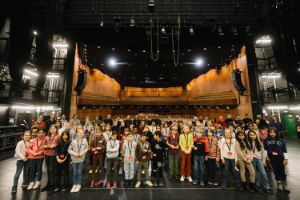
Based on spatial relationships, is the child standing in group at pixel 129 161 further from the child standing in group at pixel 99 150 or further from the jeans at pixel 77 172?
the jeans at pixel 77 172

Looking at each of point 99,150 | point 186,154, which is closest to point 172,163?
point 186,154

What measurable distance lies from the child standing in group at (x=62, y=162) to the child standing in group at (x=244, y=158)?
4.07m

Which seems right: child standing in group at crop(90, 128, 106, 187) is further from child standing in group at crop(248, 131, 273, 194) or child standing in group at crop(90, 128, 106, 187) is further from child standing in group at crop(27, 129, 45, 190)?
child standing in group at crop(248, 131, 273, 194)

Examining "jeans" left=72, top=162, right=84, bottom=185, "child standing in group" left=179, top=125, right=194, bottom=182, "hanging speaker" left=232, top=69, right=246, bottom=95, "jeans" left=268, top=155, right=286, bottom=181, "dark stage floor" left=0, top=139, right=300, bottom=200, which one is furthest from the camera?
"hanging speaker" left=232, top=69, right=246, bottom=95

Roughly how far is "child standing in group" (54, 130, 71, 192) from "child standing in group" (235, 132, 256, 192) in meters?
4.07

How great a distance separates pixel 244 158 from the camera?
335 centimetres

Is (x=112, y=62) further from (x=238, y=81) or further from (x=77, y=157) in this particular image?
(x=77, y=157)

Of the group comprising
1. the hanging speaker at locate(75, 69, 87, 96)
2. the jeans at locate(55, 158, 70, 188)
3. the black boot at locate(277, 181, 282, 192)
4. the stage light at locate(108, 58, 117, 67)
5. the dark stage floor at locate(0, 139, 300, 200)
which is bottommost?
the dark stage floor at locate(0, 139, 300, 200)

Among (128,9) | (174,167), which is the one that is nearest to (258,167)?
(174,167)

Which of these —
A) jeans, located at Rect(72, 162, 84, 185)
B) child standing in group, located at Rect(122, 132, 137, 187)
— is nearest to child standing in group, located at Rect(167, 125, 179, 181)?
child standing in group, located at Rect(122, 132, 137, 187)

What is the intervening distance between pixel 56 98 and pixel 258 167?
12798mm

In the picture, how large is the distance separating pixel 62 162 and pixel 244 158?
4.23m

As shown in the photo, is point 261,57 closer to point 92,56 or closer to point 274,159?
point 274,159

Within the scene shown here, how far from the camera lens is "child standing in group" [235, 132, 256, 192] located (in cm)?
334
